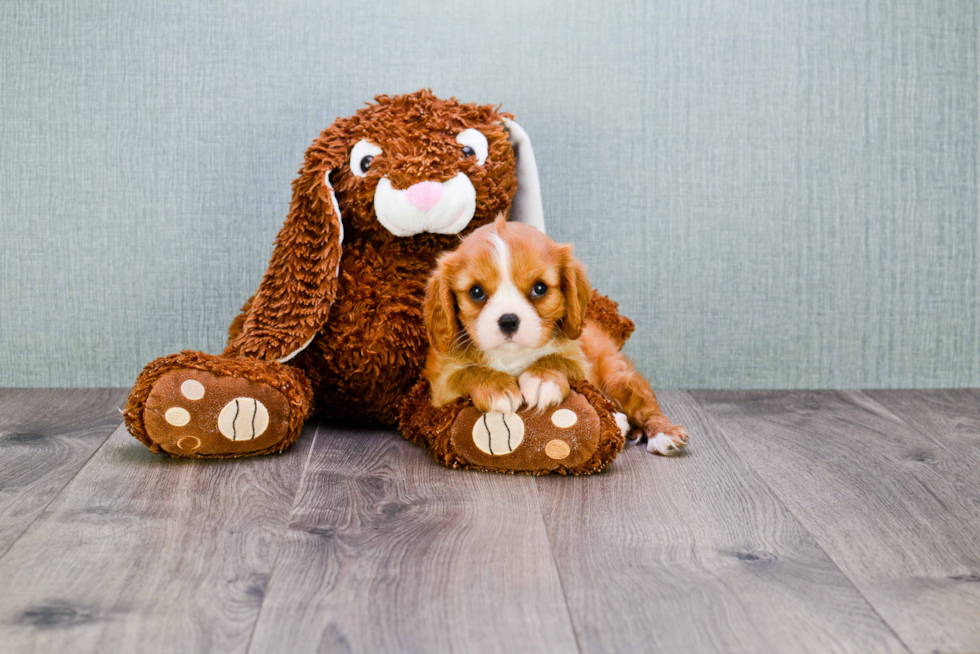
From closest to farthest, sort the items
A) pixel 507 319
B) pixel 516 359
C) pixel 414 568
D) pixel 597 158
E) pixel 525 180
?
pixel 414 568 < pixel 507 319 < pixel 516 359 < pixel 525 180 < pixel 597 158

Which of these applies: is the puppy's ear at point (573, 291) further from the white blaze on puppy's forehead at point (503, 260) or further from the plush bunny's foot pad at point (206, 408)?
the plush bunny's foot pad at point (206, 408)

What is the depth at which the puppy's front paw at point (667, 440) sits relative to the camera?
1.51m

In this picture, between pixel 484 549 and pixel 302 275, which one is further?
pixel 302 275

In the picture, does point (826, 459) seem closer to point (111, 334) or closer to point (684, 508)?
point (684, 508)

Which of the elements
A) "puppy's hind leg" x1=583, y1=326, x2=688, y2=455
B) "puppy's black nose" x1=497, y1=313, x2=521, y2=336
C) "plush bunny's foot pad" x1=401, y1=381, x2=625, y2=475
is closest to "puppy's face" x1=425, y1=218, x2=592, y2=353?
"puppy's black nose" x1=497, y1=313, x2=521, y2=336

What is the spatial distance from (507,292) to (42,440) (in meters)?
0.88

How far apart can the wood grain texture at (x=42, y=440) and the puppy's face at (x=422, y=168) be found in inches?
23.9

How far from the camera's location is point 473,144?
1569 millimetres

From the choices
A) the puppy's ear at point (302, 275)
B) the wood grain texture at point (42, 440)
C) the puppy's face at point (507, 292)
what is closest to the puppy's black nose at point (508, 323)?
the puppy's face at point (507, 292)

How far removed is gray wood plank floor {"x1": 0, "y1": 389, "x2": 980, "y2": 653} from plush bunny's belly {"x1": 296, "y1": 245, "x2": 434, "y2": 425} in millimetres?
96

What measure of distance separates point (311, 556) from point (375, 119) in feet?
2.66

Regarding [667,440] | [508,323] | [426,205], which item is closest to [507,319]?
Answer: [508,323]

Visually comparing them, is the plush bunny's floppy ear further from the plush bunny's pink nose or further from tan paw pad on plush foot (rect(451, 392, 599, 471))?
tan paw pad on plush foot (rect(451, 392, 599, 471))

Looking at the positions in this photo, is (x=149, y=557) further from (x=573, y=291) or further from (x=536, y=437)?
(x=573, y=291)
